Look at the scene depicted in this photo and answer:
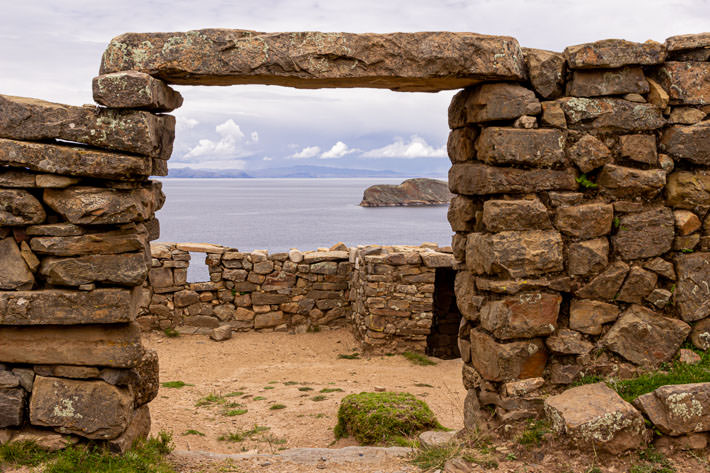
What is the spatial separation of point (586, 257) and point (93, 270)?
452cm

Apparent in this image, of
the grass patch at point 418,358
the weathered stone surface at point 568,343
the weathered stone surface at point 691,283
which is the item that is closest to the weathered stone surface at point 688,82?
the weathered stone surface at point 691,283

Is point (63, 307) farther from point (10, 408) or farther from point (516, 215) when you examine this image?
point (516, 215)

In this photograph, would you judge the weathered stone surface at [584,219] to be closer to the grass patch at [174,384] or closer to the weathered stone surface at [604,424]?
the weathered stone surface at [604,424]

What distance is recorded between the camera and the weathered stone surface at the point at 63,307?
4957mm

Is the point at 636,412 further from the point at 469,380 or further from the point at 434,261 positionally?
the point at 434,261

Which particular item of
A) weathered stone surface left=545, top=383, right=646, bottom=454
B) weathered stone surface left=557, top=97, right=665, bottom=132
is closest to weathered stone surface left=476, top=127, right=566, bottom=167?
weathered stone surface left=557, top=97, right=665, bottom=132

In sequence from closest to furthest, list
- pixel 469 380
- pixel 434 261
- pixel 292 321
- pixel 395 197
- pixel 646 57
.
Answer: pixel 646 57
pixel 469 380
pixel 434 261
pixel 292 321
pixel 395 197

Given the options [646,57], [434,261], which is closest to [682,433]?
[646,57]

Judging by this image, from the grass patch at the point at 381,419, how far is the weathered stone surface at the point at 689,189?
3975 millimetres

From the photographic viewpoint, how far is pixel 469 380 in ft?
20.0

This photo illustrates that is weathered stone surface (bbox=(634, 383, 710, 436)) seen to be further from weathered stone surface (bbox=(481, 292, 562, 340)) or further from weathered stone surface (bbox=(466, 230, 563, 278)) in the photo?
weathered stone surface (bbox=(466, 230, 563, 278))

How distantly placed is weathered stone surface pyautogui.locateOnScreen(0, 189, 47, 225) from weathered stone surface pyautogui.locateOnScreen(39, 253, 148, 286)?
15.5 inches

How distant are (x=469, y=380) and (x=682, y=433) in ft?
6.46

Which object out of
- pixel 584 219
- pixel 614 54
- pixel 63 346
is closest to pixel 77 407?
pixel 63 346
